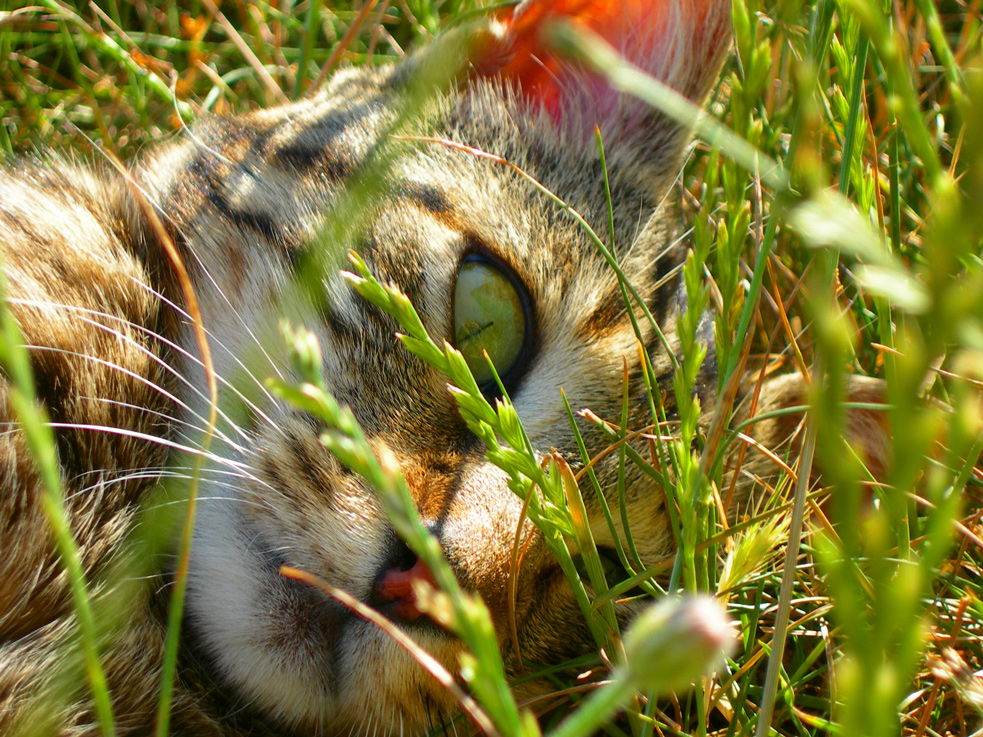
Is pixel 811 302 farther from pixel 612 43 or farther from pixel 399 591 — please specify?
pixel 612 43

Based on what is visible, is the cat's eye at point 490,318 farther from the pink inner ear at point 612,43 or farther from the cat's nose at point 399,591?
the pink inner ear at point 612,43

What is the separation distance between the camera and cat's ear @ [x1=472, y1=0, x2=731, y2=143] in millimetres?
1498

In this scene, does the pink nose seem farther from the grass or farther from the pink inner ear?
the pink inner ear

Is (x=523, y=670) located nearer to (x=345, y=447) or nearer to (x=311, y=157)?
(x=345, y=447)

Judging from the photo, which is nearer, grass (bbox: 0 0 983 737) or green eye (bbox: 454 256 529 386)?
grass (bbox: 0 0 983 737)

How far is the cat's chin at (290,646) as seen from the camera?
1.06 metres

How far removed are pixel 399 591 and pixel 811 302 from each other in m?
0.64

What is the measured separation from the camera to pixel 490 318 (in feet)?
4.23

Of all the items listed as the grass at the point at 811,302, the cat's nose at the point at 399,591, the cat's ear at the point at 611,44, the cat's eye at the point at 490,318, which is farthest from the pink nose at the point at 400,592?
the cat's ear at the point at 611,44

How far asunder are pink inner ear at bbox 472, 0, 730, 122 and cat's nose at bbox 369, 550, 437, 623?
3.34 feet

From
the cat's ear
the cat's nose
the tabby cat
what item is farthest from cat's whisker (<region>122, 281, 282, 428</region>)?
the cat's ear

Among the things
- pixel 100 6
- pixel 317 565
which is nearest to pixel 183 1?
pixel 100 6

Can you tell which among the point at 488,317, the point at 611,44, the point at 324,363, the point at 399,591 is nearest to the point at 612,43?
the point at 611,44

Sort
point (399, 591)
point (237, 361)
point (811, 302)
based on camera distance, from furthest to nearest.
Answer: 1. point (237, 361)
2. point (399, 591)
3. point (811, 302)
